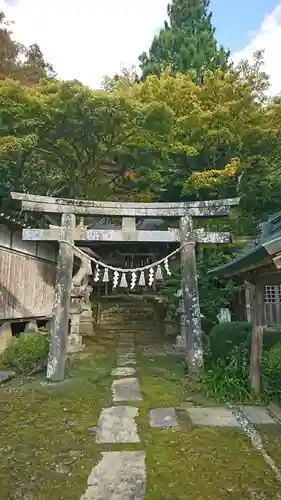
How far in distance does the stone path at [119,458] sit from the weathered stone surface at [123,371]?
60 centimetres

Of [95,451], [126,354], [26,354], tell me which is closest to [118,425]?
[95,451]

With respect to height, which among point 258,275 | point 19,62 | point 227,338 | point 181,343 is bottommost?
point 181,343

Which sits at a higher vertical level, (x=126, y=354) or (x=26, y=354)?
(x=26, y=354)

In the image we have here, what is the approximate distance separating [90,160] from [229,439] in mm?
11580

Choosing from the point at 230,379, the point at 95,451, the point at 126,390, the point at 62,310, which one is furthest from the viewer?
the point at 62,310

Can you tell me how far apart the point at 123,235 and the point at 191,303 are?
231cm

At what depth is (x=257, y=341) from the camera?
6.59 metres

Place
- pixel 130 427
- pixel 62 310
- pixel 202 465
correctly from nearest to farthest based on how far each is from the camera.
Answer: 1. pixel 202 465
2. pixel 130 427
3. pixel 62 310

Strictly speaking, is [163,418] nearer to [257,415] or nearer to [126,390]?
[257,415]

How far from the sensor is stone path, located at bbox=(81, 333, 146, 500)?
11.4 ft

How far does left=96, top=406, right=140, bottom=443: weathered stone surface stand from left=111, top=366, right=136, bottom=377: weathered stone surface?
239 cm

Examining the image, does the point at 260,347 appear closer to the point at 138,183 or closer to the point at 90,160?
the point at 90,160

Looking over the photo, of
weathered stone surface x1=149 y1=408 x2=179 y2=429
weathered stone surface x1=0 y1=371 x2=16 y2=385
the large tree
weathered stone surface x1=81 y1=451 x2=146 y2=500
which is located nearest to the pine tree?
the large tree

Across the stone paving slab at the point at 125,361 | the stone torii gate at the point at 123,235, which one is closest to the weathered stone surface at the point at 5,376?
the stone torii gate at the point at 123,235
